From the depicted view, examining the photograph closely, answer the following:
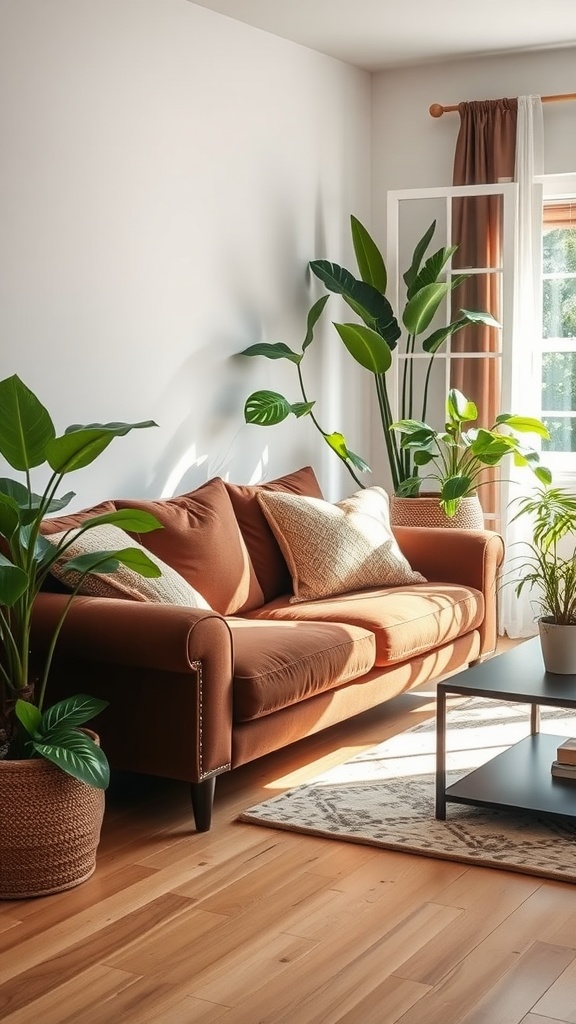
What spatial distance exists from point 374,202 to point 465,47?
0.97m

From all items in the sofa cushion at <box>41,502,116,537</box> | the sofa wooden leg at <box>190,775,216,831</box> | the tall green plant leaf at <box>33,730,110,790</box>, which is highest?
the sofa cushion at <box>41,502,116,537</box>

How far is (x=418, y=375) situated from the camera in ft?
21.2

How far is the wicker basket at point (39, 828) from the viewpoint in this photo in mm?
3035

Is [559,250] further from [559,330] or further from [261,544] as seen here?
[261,544]

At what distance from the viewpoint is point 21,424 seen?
309 cm

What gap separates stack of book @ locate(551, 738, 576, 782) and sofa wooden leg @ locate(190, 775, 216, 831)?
0.99m

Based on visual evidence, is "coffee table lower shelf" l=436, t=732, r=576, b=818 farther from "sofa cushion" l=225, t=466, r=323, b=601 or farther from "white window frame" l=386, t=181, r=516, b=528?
"white window frame" l=386, t=181, r=516, b=528

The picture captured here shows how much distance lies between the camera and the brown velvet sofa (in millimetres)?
3412

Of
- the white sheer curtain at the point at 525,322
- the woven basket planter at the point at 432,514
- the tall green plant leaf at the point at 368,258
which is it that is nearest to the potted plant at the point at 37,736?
the woven basket planter at the point at 432,514

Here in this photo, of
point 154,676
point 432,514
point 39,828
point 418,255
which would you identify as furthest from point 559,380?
point 39,828

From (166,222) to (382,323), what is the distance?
4.69 ft

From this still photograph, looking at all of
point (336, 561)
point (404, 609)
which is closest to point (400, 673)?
point (404, 609)

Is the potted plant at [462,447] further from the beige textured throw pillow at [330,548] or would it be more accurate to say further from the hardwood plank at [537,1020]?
the hardwood plank at [537,1020]

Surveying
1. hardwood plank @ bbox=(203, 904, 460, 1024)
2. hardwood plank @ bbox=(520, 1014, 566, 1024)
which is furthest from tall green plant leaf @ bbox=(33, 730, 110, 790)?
hardwood plank @ bbox=(520, 1014, 566, 1024)
